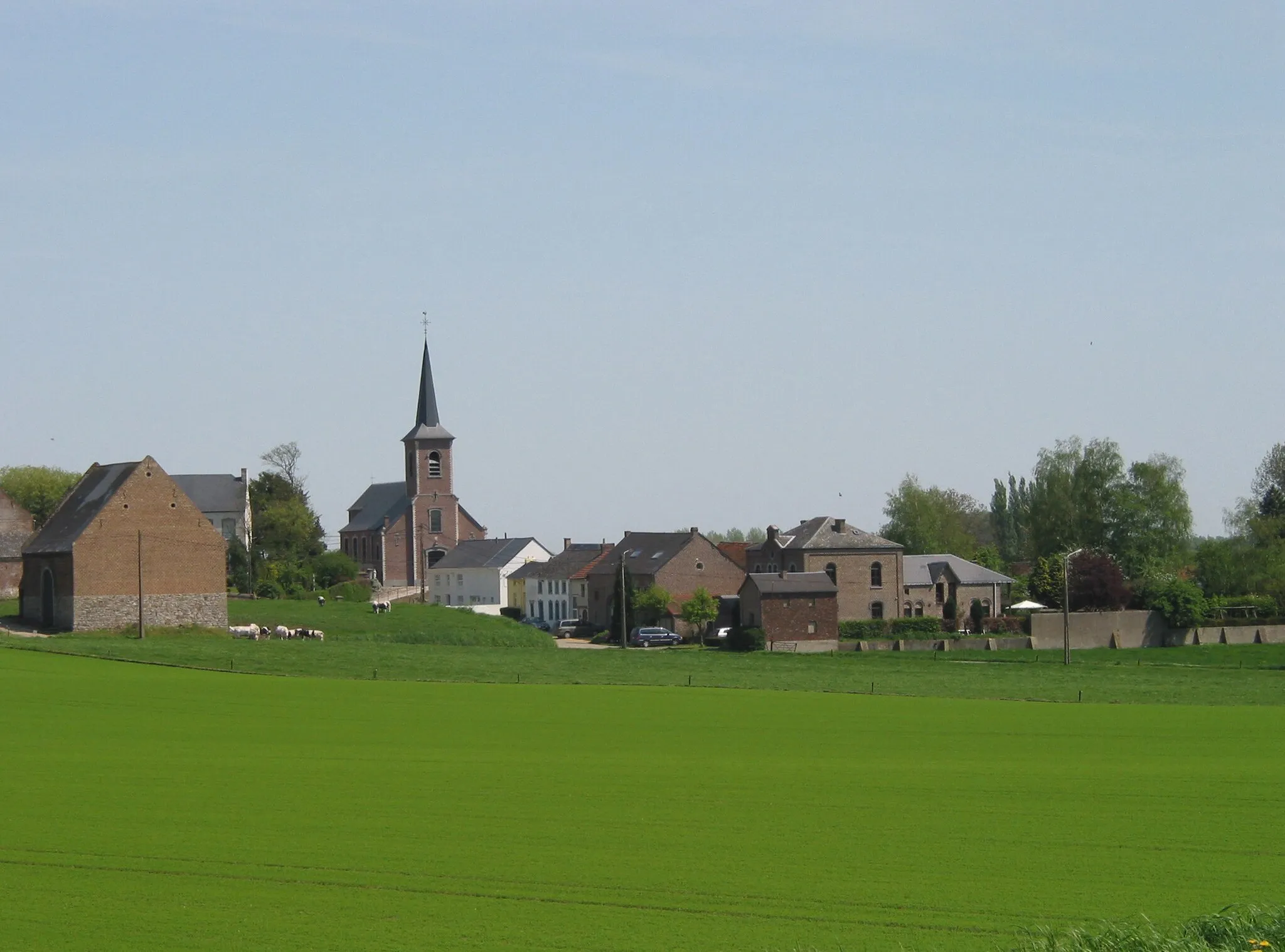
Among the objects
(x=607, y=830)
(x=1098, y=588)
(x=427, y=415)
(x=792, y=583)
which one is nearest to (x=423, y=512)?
(x=427, y=415)

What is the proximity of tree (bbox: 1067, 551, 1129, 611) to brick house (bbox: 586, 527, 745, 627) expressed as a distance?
71.6ft

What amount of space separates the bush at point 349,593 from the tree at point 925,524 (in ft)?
152

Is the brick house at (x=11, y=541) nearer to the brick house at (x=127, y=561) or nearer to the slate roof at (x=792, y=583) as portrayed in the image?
the brick house at (x=127, y=561)

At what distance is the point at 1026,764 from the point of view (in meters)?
→ 28.2

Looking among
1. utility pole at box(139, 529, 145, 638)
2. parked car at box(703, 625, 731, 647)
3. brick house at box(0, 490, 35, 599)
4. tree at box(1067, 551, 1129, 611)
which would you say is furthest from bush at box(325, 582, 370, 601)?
tree at box(1067, 551, 1129, 611)

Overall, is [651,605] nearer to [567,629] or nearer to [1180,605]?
[567,629]

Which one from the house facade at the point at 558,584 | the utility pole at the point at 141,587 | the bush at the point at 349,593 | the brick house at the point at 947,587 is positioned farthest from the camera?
the house facade at the point at 558,584

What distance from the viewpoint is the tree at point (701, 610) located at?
92.1 m

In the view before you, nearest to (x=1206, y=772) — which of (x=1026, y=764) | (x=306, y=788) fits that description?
(x=1026, y=764)

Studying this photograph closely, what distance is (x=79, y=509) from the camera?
71188mm

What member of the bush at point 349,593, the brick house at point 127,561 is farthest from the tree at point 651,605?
the brick house at point 127,561

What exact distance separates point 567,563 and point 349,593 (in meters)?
18.0

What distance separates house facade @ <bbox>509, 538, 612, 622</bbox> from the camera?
364 feet

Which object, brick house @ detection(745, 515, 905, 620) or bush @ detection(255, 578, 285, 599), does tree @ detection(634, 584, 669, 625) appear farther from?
bush @ detection(255, 578, 285, 599)
